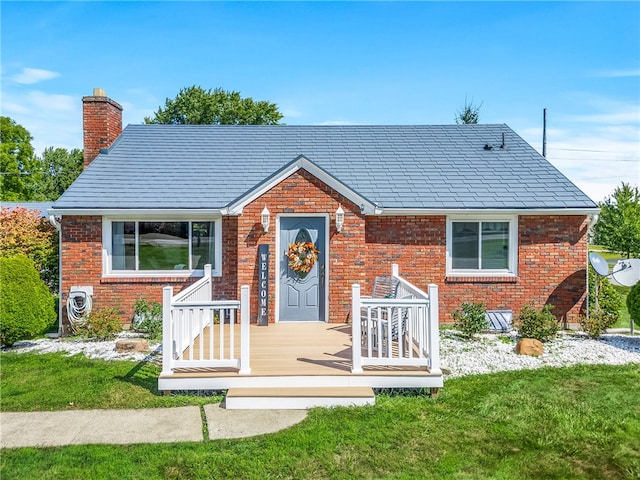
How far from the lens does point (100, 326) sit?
10164 millimetres

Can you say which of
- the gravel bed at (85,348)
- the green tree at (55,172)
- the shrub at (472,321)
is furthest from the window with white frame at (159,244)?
the green tree at (55,172)

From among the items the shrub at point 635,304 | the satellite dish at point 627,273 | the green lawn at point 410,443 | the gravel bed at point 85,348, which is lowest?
the gravel bed at point 85,348

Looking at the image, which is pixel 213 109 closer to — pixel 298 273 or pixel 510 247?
pixel 298 273

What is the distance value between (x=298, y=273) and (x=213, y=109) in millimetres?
31025

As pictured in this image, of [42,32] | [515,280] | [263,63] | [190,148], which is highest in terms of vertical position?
[263,63]

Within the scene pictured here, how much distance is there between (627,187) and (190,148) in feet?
97.2

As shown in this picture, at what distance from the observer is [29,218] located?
40.9 feet

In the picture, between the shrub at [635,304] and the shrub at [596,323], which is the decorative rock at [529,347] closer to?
the shrub at [596,323]

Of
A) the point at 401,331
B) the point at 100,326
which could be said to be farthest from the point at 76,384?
the point at 401,331

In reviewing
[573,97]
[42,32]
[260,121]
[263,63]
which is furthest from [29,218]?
[260,121]

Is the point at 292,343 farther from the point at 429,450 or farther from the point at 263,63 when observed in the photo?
the point at 263,63

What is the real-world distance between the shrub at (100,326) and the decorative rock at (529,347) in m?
8.47

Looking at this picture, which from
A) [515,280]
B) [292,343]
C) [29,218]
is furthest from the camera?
[29,218]

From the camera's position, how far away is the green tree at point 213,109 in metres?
38.1
